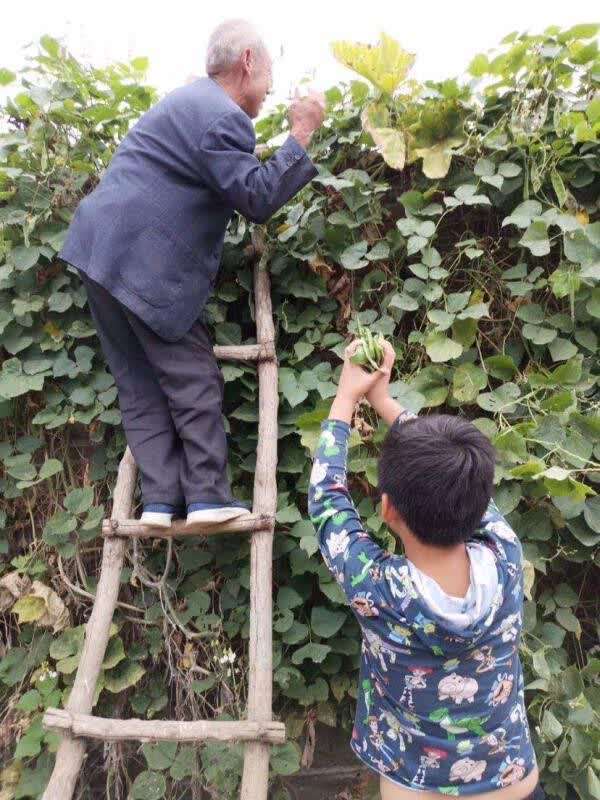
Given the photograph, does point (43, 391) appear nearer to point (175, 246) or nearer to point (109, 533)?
point (109, 533)

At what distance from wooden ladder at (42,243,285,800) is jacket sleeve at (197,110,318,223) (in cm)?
42

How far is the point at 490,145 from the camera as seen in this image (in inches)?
69.9

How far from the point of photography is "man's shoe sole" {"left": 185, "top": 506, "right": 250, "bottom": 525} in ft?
5.04

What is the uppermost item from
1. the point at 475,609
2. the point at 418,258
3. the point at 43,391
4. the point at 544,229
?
the point at 544,229

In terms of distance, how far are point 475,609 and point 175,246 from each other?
106 cm

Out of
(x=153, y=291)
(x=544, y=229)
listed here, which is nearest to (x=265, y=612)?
(x=153, y=291)

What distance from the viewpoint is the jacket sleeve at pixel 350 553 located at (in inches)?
42.3

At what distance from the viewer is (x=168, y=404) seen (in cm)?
171

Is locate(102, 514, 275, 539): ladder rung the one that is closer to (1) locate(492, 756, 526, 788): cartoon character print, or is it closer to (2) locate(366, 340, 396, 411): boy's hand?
(2) locate(366, 340, 396, 411): boy's hand

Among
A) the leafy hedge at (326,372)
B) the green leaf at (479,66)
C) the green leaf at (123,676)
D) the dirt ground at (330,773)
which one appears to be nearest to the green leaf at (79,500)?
the leafy hedge at (326,372)

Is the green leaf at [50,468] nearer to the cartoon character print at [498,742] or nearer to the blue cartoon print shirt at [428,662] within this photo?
the blue cartoon print shirt at [428,662]

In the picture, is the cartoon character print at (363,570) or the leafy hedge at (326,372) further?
the leafy hedge at (326,372)

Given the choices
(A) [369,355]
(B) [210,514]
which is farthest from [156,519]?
(A) [369,355]

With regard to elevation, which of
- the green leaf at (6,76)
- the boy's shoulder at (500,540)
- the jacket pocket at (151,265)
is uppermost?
the green leaf at (6,76)
